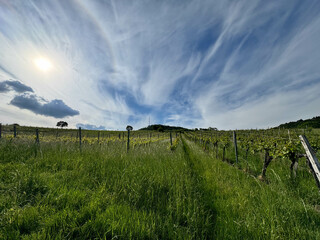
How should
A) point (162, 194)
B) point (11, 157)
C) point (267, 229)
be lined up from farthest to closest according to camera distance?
point (11, 157), point (162, 194), point (267, 229)

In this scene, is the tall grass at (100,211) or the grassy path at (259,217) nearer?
the tall grass at (100,211)

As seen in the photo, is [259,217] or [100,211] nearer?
[100,211]

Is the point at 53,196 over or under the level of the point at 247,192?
over

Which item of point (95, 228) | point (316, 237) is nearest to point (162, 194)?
point (95, 228)

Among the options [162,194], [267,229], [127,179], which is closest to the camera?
[267,229]

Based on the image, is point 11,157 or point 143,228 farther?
point 11,157

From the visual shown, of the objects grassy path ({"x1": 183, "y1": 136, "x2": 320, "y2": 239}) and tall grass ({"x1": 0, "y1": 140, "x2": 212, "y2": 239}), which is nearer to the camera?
tall grass ({"x1": 0, "y1": 140, "x2": 212, "y2": 239})

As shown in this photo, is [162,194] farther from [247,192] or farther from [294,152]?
[294,152]

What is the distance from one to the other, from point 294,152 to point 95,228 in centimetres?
541

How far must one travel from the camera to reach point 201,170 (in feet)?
15.2

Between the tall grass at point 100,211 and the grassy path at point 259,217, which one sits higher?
the tall grass at point 100,211

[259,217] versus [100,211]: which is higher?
[100,211]

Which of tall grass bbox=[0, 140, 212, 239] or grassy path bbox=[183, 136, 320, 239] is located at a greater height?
tall grass bbox=[0, 140, 212, 239]

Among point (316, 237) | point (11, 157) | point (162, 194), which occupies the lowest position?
point (316, 237)
